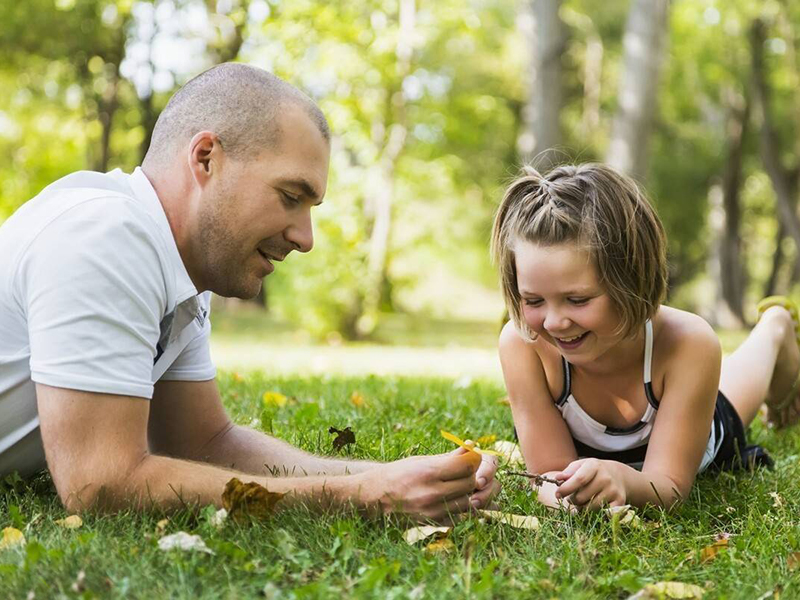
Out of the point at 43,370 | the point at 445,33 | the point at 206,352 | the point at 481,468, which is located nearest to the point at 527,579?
the point at 481,468

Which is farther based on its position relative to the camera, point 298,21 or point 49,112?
point 49,112

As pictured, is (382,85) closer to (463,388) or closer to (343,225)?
(343,225)

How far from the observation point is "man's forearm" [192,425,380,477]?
299cm

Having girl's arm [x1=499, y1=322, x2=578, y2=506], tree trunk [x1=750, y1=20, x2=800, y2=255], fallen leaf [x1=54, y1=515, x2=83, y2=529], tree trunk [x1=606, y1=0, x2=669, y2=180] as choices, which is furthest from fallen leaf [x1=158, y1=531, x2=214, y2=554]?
tree trunk [x1=750, y1=20, x2=800, y2=255]

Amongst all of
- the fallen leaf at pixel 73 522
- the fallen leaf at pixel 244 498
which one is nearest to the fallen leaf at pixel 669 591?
the fallen leaf at pixel 244 498

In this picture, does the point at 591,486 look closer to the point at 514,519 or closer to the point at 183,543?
the point at 514,519

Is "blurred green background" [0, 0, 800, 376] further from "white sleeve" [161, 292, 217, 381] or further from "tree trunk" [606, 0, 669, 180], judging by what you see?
"white sleeve" [161, 292, 217, 381]

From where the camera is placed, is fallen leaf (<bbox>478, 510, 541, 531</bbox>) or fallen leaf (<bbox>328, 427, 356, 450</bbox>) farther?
fallen leaf (<bbox>328, 427, 356, 450</bbox>)

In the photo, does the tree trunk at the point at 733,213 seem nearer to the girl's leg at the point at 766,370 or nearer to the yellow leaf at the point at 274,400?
the girl's leg at the point at 766,370

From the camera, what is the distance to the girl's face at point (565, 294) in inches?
116

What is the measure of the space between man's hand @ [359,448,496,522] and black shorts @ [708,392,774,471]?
1.65 m

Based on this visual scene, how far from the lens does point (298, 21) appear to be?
13109 mm

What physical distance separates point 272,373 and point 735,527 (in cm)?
447

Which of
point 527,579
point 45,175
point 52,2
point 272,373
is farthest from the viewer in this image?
point 45,175
